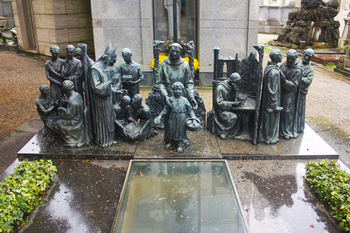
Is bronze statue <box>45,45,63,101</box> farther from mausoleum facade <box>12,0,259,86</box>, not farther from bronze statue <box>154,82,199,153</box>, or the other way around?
mausoleum facade <box>12,0,259,86</box>

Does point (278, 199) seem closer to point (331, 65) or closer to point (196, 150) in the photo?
point (196, 150)

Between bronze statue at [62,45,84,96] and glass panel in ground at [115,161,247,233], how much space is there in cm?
253

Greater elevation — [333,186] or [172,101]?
[172,101]

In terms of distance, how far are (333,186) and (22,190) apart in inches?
216

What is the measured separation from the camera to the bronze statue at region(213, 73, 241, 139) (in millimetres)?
7352

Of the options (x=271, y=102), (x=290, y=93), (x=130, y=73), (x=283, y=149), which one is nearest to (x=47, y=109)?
(x=130, y=73)

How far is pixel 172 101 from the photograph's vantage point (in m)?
6.81

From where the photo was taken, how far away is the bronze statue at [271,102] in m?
7.04

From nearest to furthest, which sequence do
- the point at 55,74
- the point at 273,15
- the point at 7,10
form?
the point at 55,74, the point at 7,10, the point at 273,15

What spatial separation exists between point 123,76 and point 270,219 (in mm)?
4882

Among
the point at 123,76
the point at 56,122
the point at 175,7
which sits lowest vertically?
the point at 56,122

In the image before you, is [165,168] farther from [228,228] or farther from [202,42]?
[202,42]

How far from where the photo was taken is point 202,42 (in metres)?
13.0

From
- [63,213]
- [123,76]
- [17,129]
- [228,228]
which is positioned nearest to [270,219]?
[228,228]
